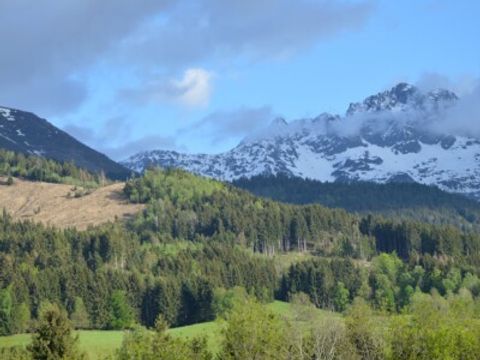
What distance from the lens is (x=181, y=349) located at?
79812mm

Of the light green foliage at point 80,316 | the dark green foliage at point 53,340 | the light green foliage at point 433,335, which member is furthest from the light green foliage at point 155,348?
the light green foliage at point 80,316

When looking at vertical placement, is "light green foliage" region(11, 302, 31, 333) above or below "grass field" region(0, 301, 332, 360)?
above

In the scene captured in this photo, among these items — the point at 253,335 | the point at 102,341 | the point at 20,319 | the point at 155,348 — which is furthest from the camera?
the point at 20,319

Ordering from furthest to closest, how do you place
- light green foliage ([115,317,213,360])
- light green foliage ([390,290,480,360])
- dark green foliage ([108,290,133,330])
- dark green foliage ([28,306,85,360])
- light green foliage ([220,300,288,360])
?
1. dark green foliage ([108,290,133,330])
2. light green foliage ([220,300,288,360])
3. light green foliage ([390,290,480,360])
4. light green foliage ([115,317,213,360])
5. dark green foliage ([28,306,85,360])

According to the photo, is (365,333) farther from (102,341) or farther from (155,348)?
(102,341)

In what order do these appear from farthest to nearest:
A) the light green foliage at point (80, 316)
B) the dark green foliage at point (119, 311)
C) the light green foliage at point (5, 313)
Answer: the dark green foliage at point (119, 311), the light green foliage at point (80, 316), the light green foliage at point (5, 313)

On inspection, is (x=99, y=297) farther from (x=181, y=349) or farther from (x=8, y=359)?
(x=181, y=349)

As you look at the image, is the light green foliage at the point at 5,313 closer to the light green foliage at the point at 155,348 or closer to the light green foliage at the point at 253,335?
the light green foliage at the point at 155,348

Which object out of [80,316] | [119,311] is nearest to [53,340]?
[80,316]

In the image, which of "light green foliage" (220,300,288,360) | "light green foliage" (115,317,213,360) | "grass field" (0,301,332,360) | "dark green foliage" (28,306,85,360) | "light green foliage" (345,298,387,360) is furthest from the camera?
"grass field" (0,301,332,360)

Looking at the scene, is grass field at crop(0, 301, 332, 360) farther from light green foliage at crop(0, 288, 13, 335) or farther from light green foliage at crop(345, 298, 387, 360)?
light green foliage at crop(345, 298, 387, 360)

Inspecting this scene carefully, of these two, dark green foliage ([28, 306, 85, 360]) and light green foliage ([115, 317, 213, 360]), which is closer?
dark green foliage ([28, 306, 85, 360])

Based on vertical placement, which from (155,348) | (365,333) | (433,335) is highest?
(433,335)

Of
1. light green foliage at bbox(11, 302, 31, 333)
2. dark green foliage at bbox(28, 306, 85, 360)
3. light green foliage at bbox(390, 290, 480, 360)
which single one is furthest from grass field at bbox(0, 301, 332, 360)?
dark green foliage at bbox(28, 306, 85, 360)
